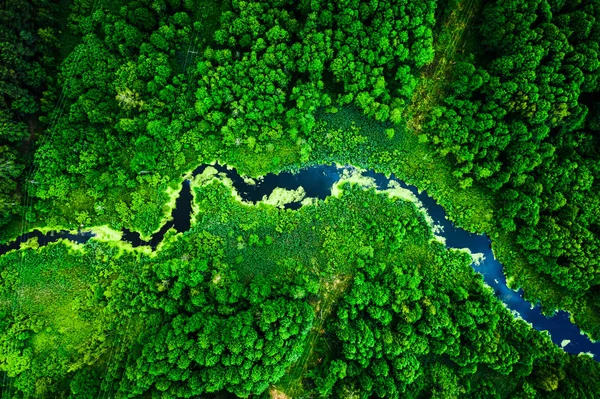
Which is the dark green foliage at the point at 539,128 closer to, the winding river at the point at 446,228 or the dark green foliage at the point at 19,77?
the winding river at the point at 446,228

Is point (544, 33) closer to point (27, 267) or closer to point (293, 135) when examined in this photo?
point (293, 135)

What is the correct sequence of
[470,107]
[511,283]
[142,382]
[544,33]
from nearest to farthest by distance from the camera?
[142,382]
[544,33]
[470,107]
[511,283]

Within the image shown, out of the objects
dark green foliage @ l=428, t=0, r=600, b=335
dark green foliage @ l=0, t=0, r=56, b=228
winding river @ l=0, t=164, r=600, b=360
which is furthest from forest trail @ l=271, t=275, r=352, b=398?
dark green foliage @ l=0, t=0, r=56, b=228

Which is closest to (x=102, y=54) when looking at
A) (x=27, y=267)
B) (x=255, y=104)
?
(x=255, y=104)

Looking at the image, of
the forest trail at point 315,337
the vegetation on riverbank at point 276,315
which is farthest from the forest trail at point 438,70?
the forest trail at point 315,337

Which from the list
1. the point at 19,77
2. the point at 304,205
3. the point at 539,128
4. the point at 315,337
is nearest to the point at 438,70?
the point at 539,128

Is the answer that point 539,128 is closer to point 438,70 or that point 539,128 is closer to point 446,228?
point 438,70

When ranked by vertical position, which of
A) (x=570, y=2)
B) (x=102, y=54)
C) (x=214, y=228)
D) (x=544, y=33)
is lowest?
(x=214, y=228)
